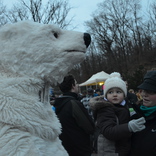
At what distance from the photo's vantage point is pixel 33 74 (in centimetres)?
119

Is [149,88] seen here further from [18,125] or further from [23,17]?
[23,17]

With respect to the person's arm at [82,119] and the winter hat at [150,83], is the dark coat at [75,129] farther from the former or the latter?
the winter hat at [150,83]

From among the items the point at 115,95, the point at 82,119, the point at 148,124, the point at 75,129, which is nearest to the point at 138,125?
the point at 148,124

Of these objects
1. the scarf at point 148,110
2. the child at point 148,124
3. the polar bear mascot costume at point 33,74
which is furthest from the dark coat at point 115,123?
the polar bear mascot costume at point 33,74

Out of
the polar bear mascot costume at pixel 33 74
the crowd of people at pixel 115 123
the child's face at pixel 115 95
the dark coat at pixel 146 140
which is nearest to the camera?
the polar bear mascot costume at pixel 33 74

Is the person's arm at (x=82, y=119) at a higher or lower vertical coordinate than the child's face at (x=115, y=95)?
lower

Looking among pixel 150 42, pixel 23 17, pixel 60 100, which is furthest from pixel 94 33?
pixel 60 100

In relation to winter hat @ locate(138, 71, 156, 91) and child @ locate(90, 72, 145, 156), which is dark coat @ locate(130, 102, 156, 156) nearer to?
child @ locate(90, 72, 145, 156)

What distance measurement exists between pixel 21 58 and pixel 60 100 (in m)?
1.77

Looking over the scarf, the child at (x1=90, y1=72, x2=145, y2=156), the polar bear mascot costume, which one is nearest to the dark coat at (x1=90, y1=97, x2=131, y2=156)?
the child at (x1=90, y1=72, x2=145, y2=156)

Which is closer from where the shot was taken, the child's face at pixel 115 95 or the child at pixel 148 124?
the child at pixel 148 124

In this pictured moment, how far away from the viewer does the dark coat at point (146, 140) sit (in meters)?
1.71

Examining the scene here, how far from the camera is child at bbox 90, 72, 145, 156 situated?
185cm

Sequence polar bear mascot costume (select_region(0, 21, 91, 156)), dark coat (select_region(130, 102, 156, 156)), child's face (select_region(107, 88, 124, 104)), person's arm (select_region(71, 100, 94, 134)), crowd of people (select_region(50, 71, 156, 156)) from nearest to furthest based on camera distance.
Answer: polar bear mascot costume (select_region(0, 21, 91, 156)) < dark coat (select_region(130, 102, 156, 156)) < crowd of people (select_region(50, 71, 156, 156)) < child's face (select_region(107, 88, 124, 104)) < person's arm (select_region(71, 100, 94, 134))
